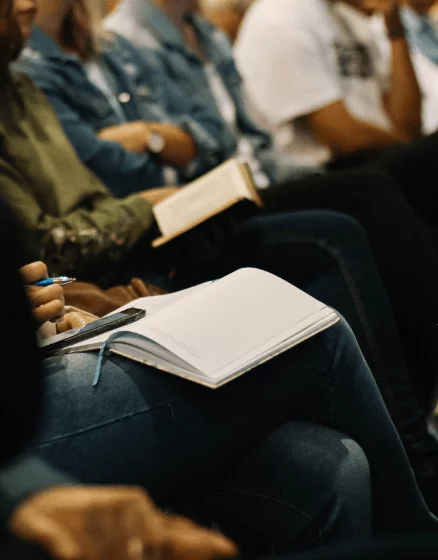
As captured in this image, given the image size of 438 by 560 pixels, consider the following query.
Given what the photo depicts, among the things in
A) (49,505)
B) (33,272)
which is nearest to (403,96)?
(33,272)

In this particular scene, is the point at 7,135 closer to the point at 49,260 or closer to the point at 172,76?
the point at 49,260

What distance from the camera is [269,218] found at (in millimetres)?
1457

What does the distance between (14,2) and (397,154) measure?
34.5 inches

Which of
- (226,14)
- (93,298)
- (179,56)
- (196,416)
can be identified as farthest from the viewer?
(226,14)

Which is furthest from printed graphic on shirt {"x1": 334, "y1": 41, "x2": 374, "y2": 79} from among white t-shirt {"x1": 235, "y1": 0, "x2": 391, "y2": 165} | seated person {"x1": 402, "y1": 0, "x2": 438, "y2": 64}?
seated person {"x1": 402, "y1": 0, "x2": 438, "y2": 64}

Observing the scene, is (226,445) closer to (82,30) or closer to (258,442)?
(258,442)

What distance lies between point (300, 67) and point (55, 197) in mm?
1074

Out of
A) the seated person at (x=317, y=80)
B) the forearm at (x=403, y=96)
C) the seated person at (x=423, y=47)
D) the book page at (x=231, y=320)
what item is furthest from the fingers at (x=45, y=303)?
the seated person at (x=423, y=47)

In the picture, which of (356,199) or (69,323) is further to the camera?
(356,199)

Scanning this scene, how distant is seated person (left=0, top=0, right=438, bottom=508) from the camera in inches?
50.6

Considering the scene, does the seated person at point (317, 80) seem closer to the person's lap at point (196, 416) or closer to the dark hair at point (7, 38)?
the dark hair at point (7, 38)

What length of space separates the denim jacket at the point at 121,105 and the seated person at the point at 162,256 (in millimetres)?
234

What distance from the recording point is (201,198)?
4.53 ft

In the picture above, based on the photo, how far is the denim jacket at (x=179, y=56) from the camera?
7.88ft
